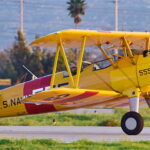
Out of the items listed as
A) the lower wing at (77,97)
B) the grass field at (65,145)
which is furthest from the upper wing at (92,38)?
the grass field at (65,145)

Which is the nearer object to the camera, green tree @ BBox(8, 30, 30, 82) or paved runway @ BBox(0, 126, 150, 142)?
paved runway @ BBox(0, 126, 150, 142)

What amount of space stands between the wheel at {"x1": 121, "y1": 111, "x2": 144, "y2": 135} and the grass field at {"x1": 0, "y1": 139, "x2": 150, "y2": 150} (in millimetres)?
1798

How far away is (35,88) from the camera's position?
15.2 metres

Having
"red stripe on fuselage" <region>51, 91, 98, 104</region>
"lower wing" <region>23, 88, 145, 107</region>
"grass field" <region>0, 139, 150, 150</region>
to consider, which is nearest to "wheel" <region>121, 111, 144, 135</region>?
"lower wing" <region>23, 88, 145, 107</region>

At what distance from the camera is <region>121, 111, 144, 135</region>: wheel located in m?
13.1

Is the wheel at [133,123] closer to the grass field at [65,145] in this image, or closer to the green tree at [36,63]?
the grass field at [65,145]

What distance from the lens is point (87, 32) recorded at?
44.3 ft

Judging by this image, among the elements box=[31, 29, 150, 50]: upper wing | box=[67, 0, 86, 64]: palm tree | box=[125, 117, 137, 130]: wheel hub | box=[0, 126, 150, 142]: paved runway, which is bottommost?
box=[0, 126, 150, 142]: paved runway

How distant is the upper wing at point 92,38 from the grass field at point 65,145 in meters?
3.14

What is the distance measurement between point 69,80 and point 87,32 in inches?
64.0

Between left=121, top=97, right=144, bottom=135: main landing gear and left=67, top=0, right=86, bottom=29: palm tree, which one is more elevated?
left=67, top=0, right=86, bottom=29: palm tree

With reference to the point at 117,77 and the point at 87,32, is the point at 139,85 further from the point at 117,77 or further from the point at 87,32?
the point at 87,32

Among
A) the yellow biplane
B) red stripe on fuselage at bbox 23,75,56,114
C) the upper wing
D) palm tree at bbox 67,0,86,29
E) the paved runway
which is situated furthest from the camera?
palm tree at bbox 67,0,86,29

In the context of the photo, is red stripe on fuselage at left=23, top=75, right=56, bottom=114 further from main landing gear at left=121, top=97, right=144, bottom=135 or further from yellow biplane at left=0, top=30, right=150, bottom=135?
main landing gear at left=121, top=97, right=144, bottom=135
